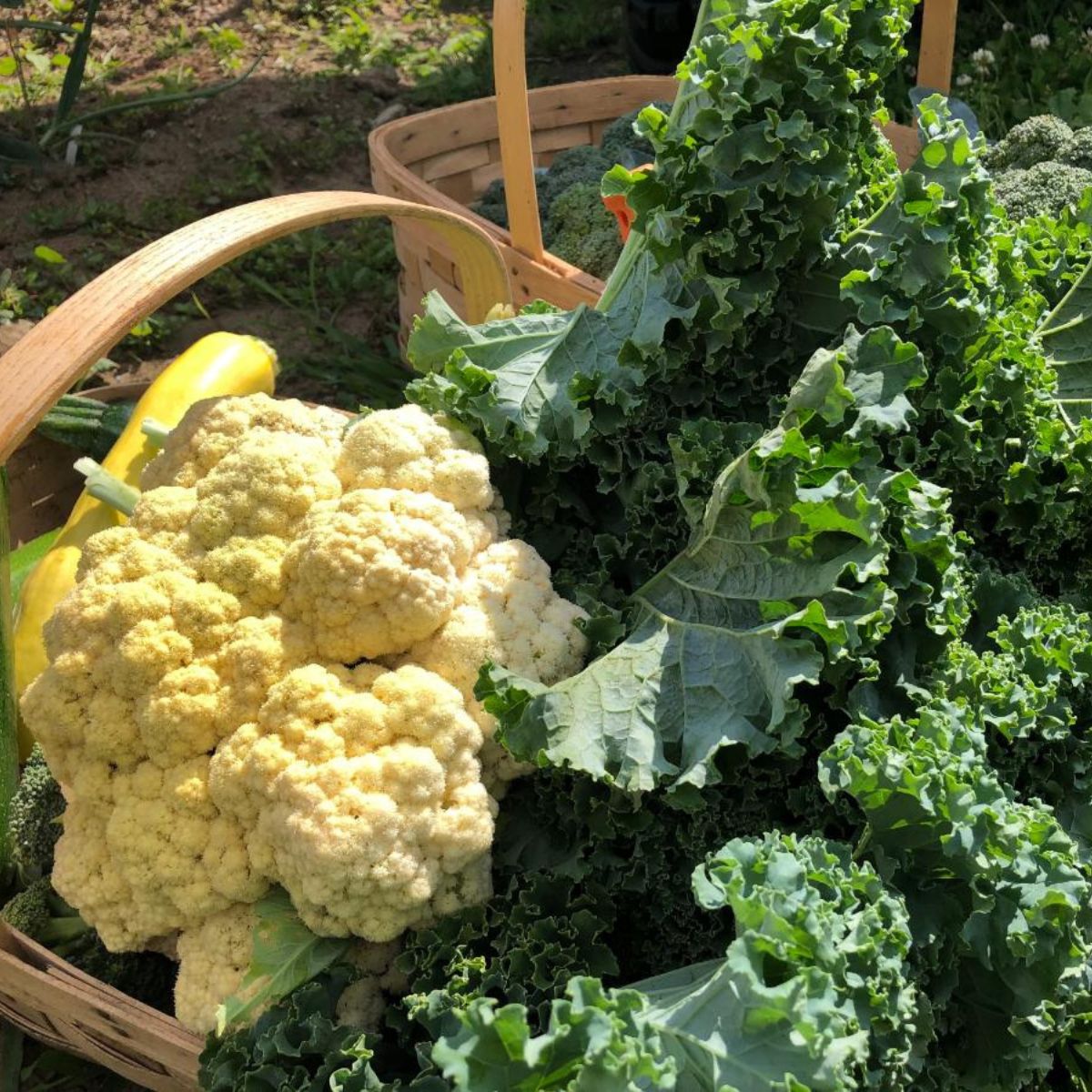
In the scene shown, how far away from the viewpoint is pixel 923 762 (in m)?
1.59

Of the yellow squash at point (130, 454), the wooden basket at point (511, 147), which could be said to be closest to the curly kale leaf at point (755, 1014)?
the yellow squash at point (130, 454)

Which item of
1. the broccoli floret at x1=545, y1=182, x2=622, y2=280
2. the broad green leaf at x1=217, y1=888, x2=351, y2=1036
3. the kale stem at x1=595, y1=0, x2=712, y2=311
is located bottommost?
the broad green leaf at x1=217, y1=888, x2=351, y2=1036

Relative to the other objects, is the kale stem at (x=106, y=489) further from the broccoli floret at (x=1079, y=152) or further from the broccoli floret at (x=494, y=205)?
the broccoli floret at (x=1079, y=152)

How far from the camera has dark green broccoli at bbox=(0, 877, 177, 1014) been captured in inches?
82.4

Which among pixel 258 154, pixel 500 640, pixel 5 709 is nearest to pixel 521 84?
pixel 500 640

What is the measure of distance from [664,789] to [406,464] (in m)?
0.64

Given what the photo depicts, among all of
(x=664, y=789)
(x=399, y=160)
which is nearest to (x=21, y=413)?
(x=664, y=789)

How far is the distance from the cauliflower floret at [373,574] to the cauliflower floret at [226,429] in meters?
0.24

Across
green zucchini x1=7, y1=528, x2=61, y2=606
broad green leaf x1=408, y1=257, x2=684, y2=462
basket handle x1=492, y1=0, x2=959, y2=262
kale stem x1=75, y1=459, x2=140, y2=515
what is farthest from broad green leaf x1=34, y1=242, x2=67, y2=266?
broad green leaf x1=408, y1=257, x2=684, y2=462

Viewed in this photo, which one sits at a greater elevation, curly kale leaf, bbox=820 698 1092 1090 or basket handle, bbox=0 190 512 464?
basket handle, bbox=0 190 512 464

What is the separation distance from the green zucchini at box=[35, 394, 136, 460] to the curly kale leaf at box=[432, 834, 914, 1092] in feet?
6.57

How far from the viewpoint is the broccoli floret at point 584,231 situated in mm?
3785

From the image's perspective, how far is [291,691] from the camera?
1810 mm

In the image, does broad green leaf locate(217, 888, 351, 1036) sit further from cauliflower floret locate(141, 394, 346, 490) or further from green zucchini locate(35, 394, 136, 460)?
green zucchini locate(35, 394, 136, 460)
